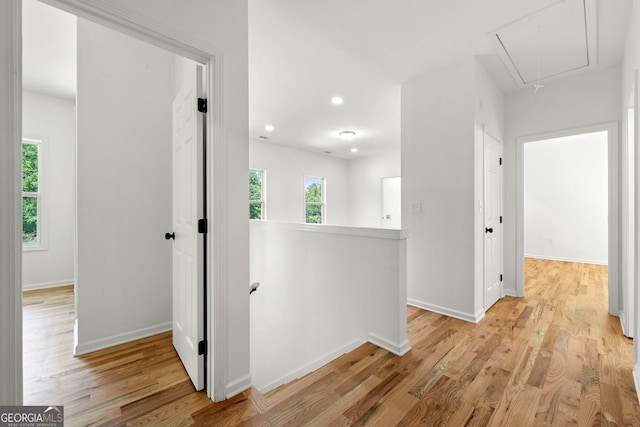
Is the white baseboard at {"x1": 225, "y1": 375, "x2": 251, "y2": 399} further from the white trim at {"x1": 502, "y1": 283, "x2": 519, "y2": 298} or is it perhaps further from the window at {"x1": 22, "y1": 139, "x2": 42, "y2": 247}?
the window at {"x1": 22, "y1": 139, "x2": 42, "y2": 247}

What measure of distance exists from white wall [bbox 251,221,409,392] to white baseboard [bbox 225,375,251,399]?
1.19 ft

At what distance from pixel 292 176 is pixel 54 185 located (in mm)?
4329

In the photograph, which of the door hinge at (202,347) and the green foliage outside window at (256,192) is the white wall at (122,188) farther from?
the green foliage outside window at (256,192)

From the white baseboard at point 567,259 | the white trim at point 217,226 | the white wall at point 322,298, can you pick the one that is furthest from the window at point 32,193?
the white baseboard at point 567,259

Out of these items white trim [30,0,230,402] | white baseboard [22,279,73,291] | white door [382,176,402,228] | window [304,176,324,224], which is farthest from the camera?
white door [382,176,402,228]

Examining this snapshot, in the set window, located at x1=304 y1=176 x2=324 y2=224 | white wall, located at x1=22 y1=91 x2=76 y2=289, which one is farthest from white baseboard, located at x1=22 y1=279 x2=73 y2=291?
window, located at x1=304 y1=176 x2=324 y2=224

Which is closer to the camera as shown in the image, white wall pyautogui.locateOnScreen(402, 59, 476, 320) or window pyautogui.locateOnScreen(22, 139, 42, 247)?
white wall pyautogui.locateOnScreen(402, 59, 476, 320)

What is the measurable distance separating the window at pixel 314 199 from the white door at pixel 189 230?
204 inches

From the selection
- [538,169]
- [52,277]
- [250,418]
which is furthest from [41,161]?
[538,169]

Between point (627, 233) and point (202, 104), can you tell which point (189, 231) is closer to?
point (202, 104)

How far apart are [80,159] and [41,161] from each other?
2730mm

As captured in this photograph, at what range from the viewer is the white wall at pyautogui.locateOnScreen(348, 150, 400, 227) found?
24.2 feet

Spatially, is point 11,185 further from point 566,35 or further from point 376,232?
point 566,35

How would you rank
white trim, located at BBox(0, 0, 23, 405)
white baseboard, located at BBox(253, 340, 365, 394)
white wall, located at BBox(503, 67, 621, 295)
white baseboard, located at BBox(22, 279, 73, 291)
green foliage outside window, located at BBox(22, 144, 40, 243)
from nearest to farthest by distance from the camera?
white trim, located at BBox(0, 0, 23, 405) < white baseboard, located at BBox(253, 340, 365, 394) < white wall, located at BBox(503, 67, 621, 295) < white baseboard, located at BBox(22, 279, 73, 291) < green foliage outside window, located at BBox(22, 144, 40, 243)
